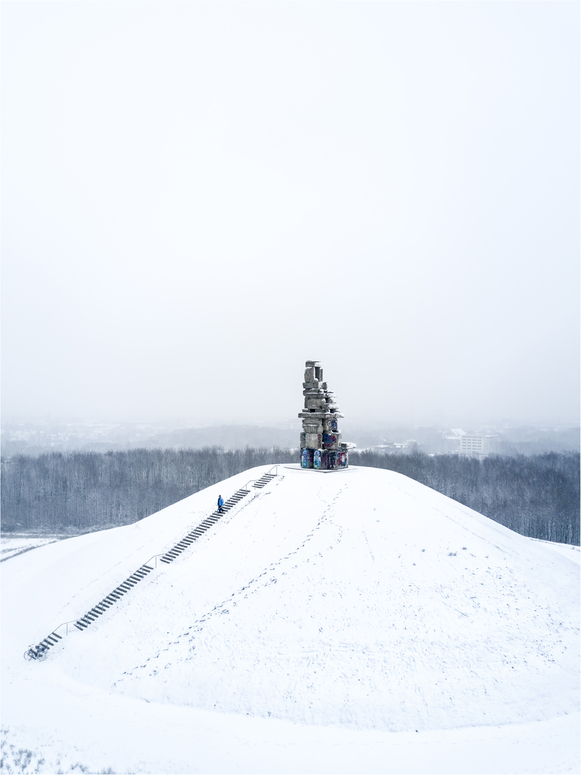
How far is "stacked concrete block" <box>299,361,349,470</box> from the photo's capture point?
3884 cm

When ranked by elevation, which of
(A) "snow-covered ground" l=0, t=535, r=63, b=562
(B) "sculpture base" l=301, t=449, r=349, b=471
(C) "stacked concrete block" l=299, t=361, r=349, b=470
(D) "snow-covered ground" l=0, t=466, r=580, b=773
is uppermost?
(C) "stacked concrete block" l=299, t=361, r=349, b=470

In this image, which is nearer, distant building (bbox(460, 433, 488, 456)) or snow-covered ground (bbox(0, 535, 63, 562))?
snow-covered ground (bbox(0, 535, 63, 562))

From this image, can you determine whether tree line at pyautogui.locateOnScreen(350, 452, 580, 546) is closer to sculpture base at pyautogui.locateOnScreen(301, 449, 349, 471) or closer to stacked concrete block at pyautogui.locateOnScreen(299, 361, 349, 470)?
sculpture base at pyautogui.locateOnScreen(301, 449, 349, 471)

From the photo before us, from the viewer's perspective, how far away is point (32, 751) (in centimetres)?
1881

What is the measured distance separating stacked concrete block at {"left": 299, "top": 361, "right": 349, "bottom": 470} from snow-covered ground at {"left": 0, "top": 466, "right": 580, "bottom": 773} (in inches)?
197

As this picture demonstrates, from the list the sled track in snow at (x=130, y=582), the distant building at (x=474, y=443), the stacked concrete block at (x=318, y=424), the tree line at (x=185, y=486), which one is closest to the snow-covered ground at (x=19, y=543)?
the tree line at (x=185, y=486)

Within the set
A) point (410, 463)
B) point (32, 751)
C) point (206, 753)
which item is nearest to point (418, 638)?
point (206, 753)

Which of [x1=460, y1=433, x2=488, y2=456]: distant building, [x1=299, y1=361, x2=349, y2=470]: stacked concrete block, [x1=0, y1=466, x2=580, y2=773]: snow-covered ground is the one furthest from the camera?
[x1=460, y1=433, x2=488, y2=456]: distant building

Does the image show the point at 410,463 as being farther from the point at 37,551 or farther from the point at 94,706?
the point at 94,706

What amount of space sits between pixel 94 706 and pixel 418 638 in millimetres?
14498

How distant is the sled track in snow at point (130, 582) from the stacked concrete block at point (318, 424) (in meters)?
5.04

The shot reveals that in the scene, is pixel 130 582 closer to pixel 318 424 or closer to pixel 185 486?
pixel 318 424

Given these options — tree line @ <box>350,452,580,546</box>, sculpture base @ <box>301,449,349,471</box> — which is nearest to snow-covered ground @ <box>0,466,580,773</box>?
sculpture base @ <box>301,449,349,471</box>

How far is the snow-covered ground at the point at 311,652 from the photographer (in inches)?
755
